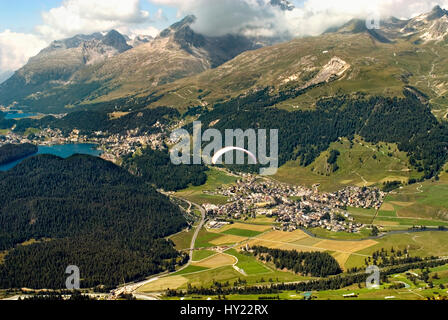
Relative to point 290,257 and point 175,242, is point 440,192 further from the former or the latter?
point 175,242

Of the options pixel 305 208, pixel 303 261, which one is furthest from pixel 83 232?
pixel 305 208

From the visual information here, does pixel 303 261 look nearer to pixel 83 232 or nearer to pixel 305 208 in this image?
pixel 305 208

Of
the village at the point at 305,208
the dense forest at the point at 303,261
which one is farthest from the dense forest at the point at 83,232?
the dense forest at the point at 303,261

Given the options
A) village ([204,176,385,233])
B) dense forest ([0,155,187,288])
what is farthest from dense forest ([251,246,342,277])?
dense forest ([0,155,187,288])

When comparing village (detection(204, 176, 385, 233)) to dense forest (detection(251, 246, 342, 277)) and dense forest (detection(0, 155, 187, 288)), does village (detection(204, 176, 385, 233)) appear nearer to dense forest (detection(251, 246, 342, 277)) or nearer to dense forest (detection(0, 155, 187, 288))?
dense forest (detection(0, 155, 187, 288))

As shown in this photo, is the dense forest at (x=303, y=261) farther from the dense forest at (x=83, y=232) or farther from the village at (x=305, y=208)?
the dense forest at (x=83, y=232)
